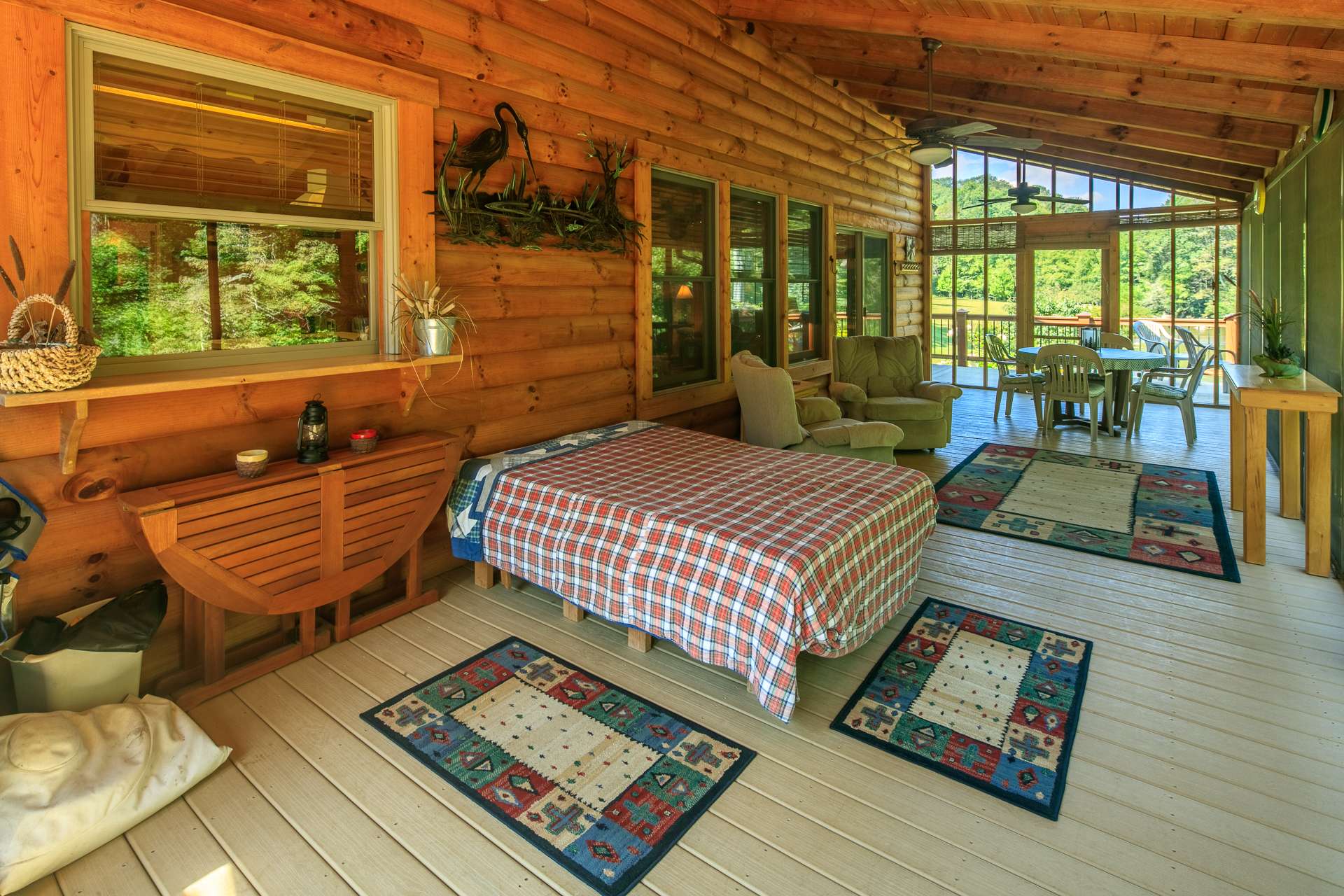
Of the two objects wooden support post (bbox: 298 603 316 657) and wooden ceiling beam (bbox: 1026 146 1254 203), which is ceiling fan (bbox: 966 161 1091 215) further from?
wooden support post (bbox: 298 603 316 657)

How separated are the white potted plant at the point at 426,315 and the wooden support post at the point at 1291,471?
4683 mm

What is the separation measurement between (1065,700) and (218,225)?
3.46 meters

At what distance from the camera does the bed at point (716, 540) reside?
2.29 m

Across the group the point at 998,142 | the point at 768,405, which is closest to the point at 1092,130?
the point at 998,142

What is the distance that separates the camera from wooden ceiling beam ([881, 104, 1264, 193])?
6781 mm

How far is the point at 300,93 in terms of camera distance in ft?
9.14

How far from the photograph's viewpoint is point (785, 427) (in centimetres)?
462

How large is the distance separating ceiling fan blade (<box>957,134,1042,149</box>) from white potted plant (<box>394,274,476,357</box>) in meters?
4.13

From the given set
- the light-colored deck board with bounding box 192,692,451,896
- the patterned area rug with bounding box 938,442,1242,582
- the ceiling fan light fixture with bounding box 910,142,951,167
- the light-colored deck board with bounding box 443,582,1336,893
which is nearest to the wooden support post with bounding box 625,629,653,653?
the light-colored deck board with bounding box 443,582,1336,893

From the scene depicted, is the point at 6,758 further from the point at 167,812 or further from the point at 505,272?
the point at 505,272

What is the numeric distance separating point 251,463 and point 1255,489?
4.53 metres

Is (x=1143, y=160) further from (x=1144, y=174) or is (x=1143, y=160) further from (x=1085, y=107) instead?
(x=1085, y=107)

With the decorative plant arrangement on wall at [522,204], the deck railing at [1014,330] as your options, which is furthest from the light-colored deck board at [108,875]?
the deck railing at [1014,330]

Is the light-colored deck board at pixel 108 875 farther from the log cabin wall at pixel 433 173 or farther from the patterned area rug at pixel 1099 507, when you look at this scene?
the patterned area rug at pixel 1099 507
